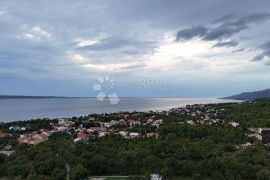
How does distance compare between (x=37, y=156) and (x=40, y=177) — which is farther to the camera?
(x=37, y=156)

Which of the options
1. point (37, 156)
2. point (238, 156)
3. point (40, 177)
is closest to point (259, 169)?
point (238, 156)

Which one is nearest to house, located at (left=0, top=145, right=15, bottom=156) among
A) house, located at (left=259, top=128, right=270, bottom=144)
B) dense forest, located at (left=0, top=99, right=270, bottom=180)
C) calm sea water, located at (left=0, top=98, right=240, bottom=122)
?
dense forest, located at (left=0, top=99, right=270, bottom=180)

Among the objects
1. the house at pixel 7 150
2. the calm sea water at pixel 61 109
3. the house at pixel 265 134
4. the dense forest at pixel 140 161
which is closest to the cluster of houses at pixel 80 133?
the house at pixel 7 150

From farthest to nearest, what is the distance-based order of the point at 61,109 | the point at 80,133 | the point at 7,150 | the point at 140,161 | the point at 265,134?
1. the point at 61,109
2. the point at 80,133
3. the point at 265,134
4. the point at 7,150
5. the point at 140,161

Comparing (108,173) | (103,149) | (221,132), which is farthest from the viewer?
(221,132)

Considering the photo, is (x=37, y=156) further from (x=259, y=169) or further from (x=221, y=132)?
(x=221, y=132)

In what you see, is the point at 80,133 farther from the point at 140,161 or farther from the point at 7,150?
the point at 140,161

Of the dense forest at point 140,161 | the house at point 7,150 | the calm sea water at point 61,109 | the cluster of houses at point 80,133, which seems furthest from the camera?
the calm sea water at point 61,109

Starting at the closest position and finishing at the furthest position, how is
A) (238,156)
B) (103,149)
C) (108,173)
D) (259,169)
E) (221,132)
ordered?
(259,169), (108,173), (238,156), (103,149), (221,132)

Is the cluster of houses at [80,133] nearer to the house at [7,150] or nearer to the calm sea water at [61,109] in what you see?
the house at [7,150]

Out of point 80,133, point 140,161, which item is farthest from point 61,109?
point 140,161
